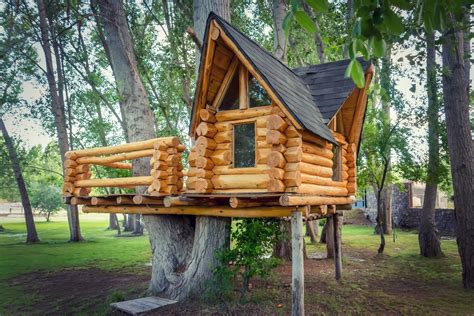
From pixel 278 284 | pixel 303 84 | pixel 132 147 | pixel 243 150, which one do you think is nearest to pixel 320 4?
pixel 243 150

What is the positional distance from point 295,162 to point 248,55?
2250mm

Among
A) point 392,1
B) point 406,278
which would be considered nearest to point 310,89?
point 406,278

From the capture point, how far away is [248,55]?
7035 mm

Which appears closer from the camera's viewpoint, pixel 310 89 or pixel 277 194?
pixel 277 194

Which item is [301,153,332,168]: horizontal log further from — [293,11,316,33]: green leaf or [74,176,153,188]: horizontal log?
[293,11,316,33]: green leaf

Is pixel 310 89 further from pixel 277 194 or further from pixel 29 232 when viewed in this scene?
pixel 29 232

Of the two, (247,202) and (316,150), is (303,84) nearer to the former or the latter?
(316,150)

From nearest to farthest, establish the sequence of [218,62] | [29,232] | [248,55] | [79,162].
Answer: [248,55] → [218,62] → [79,162] → [29,232]

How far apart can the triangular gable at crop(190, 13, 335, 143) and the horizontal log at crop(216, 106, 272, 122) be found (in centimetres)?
42

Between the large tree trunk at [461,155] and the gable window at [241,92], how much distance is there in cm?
624

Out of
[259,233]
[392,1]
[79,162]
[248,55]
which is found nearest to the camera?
[392,1]

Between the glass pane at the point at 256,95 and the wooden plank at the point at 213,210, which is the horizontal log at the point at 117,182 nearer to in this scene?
the wooden plank at the point at 213,210

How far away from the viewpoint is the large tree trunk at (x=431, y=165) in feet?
47.6

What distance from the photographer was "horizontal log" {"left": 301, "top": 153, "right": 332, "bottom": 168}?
7.45m
